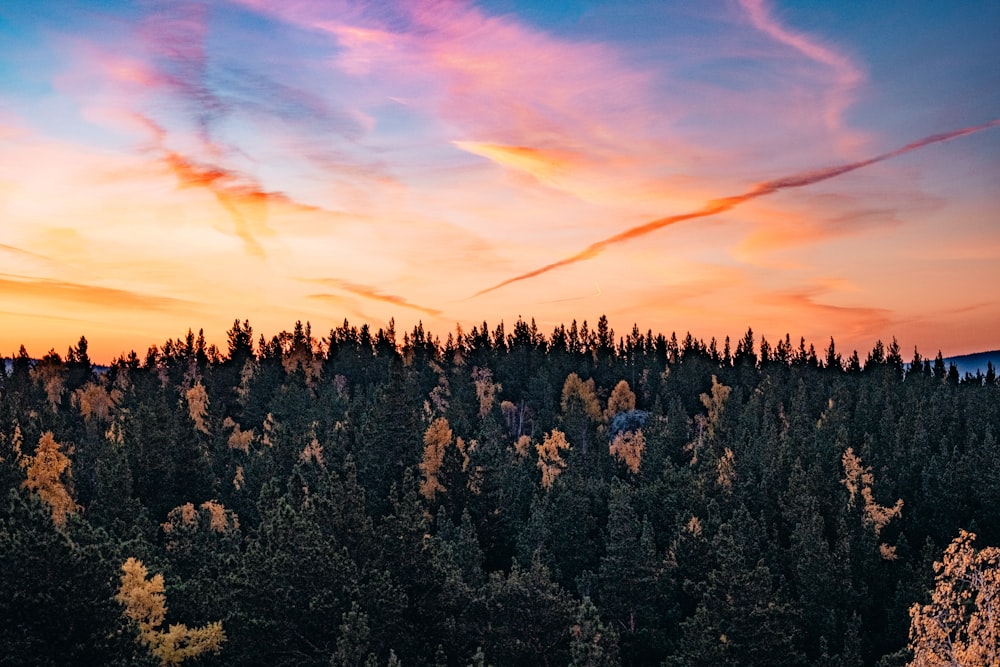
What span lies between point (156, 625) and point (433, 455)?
44.9m

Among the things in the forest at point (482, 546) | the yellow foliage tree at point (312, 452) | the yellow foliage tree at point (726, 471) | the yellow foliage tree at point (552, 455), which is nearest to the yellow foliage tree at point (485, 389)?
the forest at point (482, 546)

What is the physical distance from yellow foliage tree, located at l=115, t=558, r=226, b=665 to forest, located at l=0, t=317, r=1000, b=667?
12 centimetres

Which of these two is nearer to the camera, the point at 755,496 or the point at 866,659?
the point at 866,659

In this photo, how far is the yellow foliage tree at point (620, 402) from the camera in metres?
162

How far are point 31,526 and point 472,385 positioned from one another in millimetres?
125436

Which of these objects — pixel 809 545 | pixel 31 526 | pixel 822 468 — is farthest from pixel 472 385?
pixel 31 526

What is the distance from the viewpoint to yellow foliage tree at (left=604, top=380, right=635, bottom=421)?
162 metres

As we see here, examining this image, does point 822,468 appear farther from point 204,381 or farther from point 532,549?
point 204,381

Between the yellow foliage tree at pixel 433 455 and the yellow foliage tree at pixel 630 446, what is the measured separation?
1770 inches

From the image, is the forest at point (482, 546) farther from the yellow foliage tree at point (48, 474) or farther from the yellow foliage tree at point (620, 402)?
the yellow foliage tree at point (620, 402)

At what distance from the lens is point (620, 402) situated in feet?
535

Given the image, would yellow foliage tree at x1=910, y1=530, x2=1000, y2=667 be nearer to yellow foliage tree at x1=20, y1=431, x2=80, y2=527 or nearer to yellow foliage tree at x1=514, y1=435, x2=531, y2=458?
yellow foliage tree at x1=20, y1=431, x2=80, y2=527

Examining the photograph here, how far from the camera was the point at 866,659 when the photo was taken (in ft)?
172

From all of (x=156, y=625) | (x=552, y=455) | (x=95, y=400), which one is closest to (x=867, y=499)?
(x=552, y=455)
